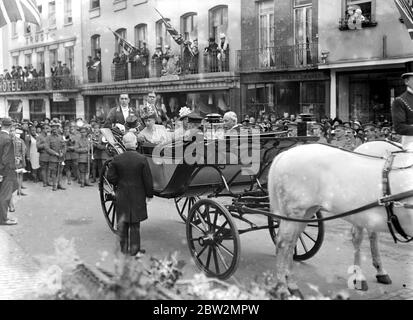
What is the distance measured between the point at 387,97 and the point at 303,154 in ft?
33.8

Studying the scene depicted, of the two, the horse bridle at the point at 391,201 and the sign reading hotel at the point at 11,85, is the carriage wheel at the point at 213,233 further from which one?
the sign reading hotel at the point at 11,85

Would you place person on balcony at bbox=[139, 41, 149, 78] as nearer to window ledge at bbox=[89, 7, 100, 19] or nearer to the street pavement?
window ledge at bbox=[89, 7, 100, 19]

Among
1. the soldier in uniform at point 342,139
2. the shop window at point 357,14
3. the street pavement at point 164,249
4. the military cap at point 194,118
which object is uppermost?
the shop window at point 357,14

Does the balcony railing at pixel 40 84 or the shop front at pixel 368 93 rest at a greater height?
the balcony railing at pixel 40 84

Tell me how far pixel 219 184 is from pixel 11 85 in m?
11.8

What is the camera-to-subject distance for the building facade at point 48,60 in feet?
40.3

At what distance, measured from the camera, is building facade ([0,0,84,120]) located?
40.3 feet

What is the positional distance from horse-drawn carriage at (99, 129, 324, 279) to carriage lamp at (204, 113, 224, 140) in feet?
0.71

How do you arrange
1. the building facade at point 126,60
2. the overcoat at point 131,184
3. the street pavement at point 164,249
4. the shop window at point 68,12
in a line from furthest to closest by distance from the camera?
the building facade at point 126,60 → the shop window at point 68,12 → the overcoat at point 131,184 → the street pavement at point 164,249

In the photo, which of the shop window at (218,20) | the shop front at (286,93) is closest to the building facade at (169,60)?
the shop window at (218,20)

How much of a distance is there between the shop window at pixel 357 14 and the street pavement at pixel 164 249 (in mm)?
7306

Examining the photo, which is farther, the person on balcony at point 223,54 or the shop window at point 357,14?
the person on balcony at point 223,54

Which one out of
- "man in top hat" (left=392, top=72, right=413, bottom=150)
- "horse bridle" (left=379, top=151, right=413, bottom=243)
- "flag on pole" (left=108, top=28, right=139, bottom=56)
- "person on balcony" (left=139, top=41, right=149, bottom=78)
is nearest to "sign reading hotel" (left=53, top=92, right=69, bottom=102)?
"flag on pole" (left=108, top=28, right=139, bottom=56)
